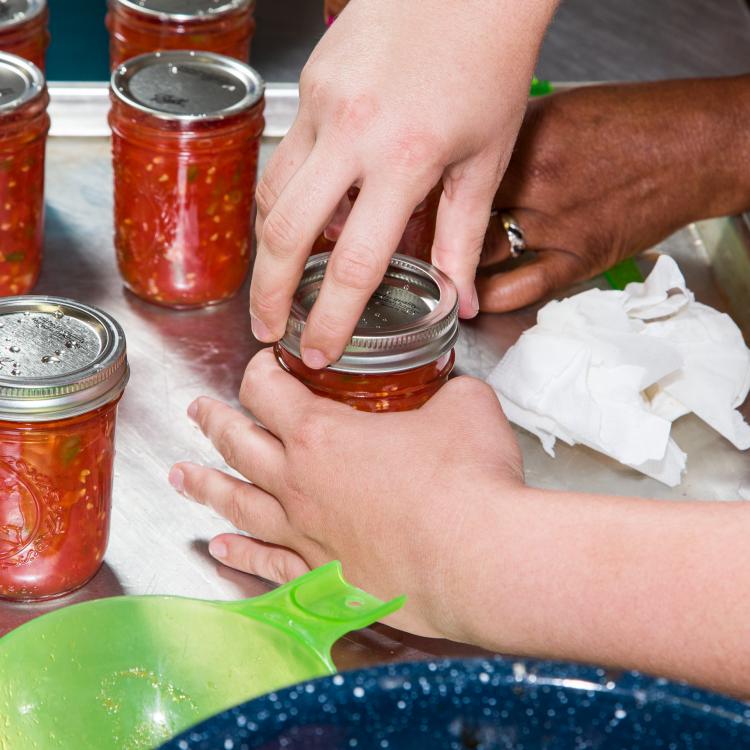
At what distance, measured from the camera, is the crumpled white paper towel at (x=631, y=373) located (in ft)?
3.20

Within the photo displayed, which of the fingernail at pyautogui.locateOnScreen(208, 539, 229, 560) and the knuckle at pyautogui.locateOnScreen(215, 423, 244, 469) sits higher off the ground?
the knuckle at pyautogui.locateOnScreen(215, 423, 244, 469)

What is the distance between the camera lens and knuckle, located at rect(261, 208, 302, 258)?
0.81 m

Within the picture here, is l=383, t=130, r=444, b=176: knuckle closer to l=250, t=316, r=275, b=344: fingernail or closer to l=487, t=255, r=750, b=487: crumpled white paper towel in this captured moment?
l=250, t=316, r=275, b=344: fingernail

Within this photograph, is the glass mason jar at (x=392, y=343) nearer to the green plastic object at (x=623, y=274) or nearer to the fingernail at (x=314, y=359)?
the fingernail at (x=314, y=359)

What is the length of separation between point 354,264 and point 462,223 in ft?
0.47

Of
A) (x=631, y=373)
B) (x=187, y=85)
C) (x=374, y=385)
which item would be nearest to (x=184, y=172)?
(x=187, y=85)

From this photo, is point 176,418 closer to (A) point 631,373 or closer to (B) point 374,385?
(B) point 374,385

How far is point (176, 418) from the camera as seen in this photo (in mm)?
990

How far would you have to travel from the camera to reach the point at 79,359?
0.77m

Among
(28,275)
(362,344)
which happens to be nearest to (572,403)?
(362,344)

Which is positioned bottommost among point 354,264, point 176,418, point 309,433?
point 176,418

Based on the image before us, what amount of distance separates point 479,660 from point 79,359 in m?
0.45

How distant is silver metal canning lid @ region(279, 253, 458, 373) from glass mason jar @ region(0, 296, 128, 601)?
0.48 feet

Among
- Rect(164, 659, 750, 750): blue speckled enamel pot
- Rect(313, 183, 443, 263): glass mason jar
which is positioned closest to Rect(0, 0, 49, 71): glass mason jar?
Rect(313, 183, 443, 263): glass mason jar
